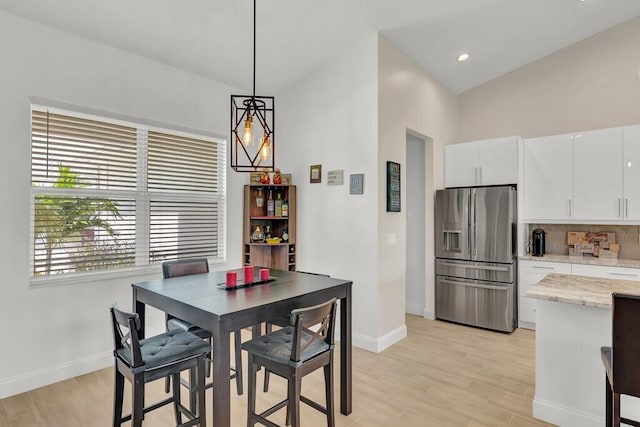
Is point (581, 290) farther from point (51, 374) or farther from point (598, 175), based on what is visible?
point (51, 374)

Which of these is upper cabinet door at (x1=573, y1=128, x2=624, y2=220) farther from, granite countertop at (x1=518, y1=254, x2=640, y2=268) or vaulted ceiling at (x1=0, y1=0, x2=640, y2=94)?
vaulted ceiling at (x1=0, y1=0, x2=640, y2=94)

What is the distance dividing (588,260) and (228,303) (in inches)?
162

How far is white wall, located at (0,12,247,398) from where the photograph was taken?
2814 millimetres

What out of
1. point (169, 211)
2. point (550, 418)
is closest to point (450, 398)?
point (550, 418)

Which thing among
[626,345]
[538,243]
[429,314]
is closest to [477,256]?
[538,243]

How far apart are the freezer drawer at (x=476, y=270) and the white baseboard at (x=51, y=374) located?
12.8 ft

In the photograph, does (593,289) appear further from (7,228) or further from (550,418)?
(7,228)

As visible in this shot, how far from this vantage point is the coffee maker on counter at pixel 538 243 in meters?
4.55

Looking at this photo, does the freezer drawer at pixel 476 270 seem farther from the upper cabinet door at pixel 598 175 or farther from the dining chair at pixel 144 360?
the dining chair at pixel 144 360

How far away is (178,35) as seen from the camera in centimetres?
333

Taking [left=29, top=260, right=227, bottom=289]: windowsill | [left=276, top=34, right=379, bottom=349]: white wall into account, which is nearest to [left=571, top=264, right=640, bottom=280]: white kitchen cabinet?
[left=276, top=34, right=379, bottom=349]: white wall

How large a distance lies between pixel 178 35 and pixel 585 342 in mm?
4005

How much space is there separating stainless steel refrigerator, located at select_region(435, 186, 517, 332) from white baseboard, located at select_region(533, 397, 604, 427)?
76.9 inches

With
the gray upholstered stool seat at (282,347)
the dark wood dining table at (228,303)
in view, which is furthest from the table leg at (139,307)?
the gray upholstered stool seat at (282,347)
